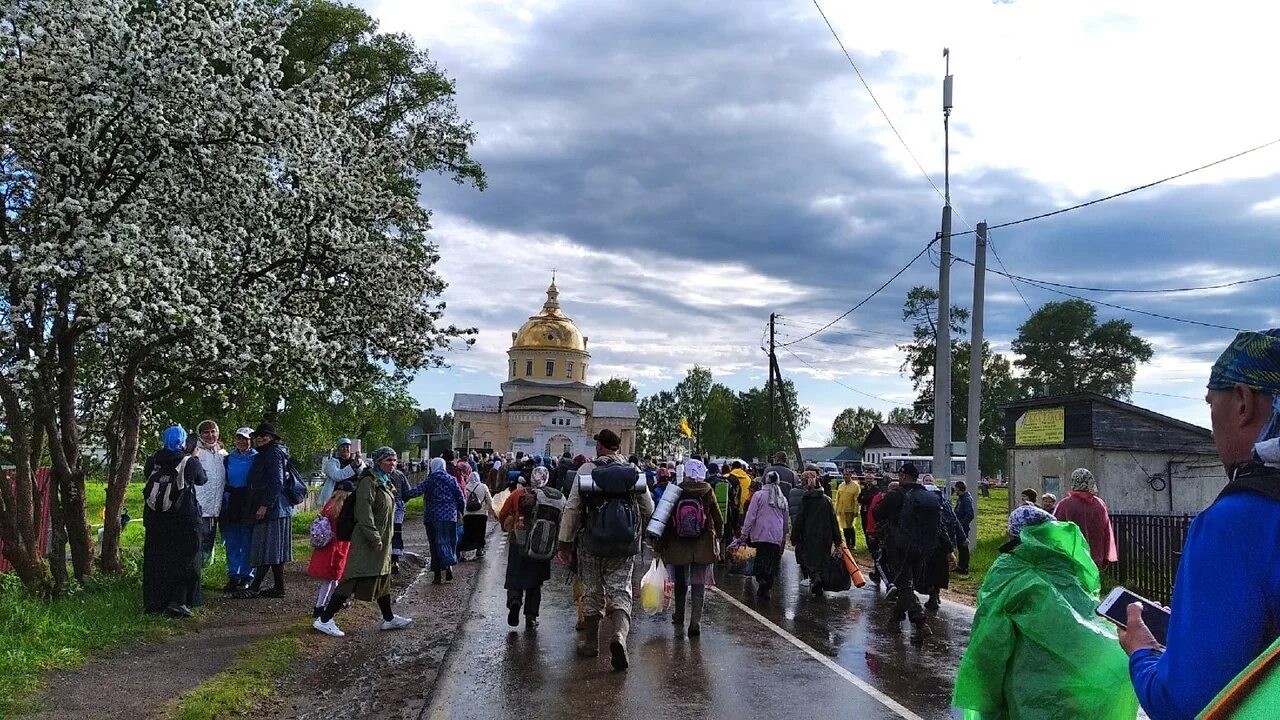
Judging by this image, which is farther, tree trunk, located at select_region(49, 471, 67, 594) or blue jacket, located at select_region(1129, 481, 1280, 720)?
tree trunk, located at select_region(49, 471, 67, 594)

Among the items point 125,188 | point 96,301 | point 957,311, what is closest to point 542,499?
point 96,301

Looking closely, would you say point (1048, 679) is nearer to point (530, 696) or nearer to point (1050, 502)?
point (530, 696)

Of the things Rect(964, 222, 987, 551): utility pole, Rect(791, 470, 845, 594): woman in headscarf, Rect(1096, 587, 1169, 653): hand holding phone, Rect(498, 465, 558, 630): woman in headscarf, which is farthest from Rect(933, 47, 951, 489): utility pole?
Rect(1096, 587, 1169, 653): hand holding phone

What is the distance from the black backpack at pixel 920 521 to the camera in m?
10.9

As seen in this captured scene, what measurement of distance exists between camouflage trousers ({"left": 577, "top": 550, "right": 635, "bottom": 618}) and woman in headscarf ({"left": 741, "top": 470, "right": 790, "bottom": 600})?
14.6 feet

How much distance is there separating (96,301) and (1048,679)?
895 cm

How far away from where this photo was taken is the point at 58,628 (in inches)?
323

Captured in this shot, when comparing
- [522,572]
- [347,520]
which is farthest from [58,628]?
[522,572]

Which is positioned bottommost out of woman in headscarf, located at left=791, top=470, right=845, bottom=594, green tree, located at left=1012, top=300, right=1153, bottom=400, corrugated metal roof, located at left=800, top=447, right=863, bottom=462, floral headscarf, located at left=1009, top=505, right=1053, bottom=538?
woman in headscarf, located at left=791, top=470, right=845, bottom=594

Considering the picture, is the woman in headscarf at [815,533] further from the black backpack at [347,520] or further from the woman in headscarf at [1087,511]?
the black backpack at [347,520]

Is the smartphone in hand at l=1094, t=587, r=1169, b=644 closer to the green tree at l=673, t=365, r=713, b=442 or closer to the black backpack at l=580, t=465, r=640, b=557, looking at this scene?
the black backpack at l=580, t=465, r=640, b=557

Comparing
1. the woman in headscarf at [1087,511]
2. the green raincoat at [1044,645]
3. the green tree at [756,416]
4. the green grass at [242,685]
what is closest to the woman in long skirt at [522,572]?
the green grass at [242,685]

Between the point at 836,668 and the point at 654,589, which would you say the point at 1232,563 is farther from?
the point at 654,589

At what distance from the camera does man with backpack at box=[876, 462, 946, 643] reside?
10758 mm
